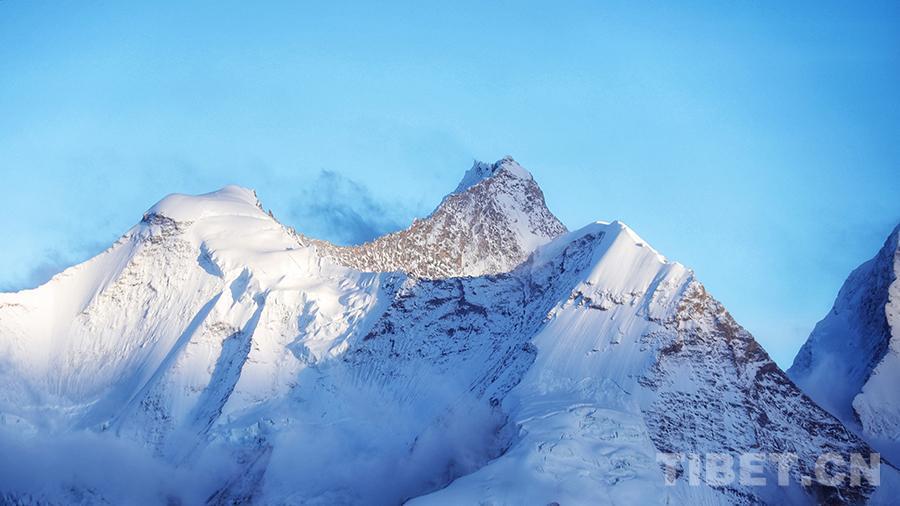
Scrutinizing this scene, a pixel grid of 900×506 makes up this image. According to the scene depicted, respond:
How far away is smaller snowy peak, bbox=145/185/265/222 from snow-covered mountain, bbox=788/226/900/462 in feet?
236

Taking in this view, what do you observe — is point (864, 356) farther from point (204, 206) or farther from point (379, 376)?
point (204, 206)

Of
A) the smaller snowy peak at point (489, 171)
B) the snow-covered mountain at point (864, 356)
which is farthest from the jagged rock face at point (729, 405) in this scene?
the smaller snowy peak at point (489, 171)

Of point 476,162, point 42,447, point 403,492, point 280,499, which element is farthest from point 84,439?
point 476,162

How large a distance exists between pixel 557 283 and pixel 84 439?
53.7m

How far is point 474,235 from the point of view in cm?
13888

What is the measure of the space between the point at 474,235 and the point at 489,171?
777 inches

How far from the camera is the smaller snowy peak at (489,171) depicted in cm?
15162

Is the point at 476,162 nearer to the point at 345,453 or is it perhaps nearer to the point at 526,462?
the point at 345,453

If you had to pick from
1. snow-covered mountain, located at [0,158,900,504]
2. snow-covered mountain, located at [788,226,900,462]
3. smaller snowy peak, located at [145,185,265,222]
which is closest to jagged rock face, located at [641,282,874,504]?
snow-covered mountain, located at [0,158,900,504]

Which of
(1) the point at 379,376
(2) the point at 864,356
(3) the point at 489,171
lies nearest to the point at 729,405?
(2) the point at 864,356

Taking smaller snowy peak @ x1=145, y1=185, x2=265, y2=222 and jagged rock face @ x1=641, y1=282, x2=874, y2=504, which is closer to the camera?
jagged rock face @ x1=641, y1=282, x2=874, y2=504

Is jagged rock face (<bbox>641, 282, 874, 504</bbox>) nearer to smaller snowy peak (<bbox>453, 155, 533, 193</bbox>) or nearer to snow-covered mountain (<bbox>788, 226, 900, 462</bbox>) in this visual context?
snow-covered mountain (<bbox>788, 226, 900, 462</bbox>)

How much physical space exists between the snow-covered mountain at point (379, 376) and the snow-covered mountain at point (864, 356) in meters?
14.5

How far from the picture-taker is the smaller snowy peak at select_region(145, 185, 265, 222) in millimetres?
129750
